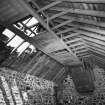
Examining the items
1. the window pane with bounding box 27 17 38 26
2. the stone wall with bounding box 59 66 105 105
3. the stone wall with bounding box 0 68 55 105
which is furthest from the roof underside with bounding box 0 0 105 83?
the stone wall with bounding box 59 66 105 105

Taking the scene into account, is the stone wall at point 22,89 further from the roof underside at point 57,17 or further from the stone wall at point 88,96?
the roof underside at point 57,17

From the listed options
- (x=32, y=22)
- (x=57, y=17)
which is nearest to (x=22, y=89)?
(x=32, y=22)

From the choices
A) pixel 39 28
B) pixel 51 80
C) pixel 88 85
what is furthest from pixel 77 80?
pixel 39 28

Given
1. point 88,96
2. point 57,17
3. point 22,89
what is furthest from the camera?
point 88,96

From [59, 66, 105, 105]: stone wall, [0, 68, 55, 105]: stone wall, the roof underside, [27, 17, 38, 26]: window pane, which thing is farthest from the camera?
[59, 66, 105, 105]: stone wall

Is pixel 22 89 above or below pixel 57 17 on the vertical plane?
below

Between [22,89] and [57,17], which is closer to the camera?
[57,17]

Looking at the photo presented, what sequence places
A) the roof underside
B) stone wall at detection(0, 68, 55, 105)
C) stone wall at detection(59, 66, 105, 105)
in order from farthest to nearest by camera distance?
1. stone wall at detection(59, 66, 105, 105)
2. stone wall at detection(0, 68, 55, 105)
3. the roof underside

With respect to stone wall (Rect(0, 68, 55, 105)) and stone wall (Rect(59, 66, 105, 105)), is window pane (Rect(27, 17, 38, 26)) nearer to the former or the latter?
stone wall (Rect(0, 68, 55, 105))

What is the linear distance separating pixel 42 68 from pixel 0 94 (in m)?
2.38

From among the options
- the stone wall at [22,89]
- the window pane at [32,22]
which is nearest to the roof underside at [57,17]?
the window pane at [32,22]

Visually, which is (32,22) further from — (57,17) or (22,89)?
(22,89)

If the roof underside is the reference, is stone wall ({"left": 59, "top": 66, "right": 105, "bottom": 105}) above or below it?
below

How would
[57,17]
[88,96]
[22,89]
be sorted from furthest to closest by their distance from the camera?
[88,96], [22,89], [57,17]
